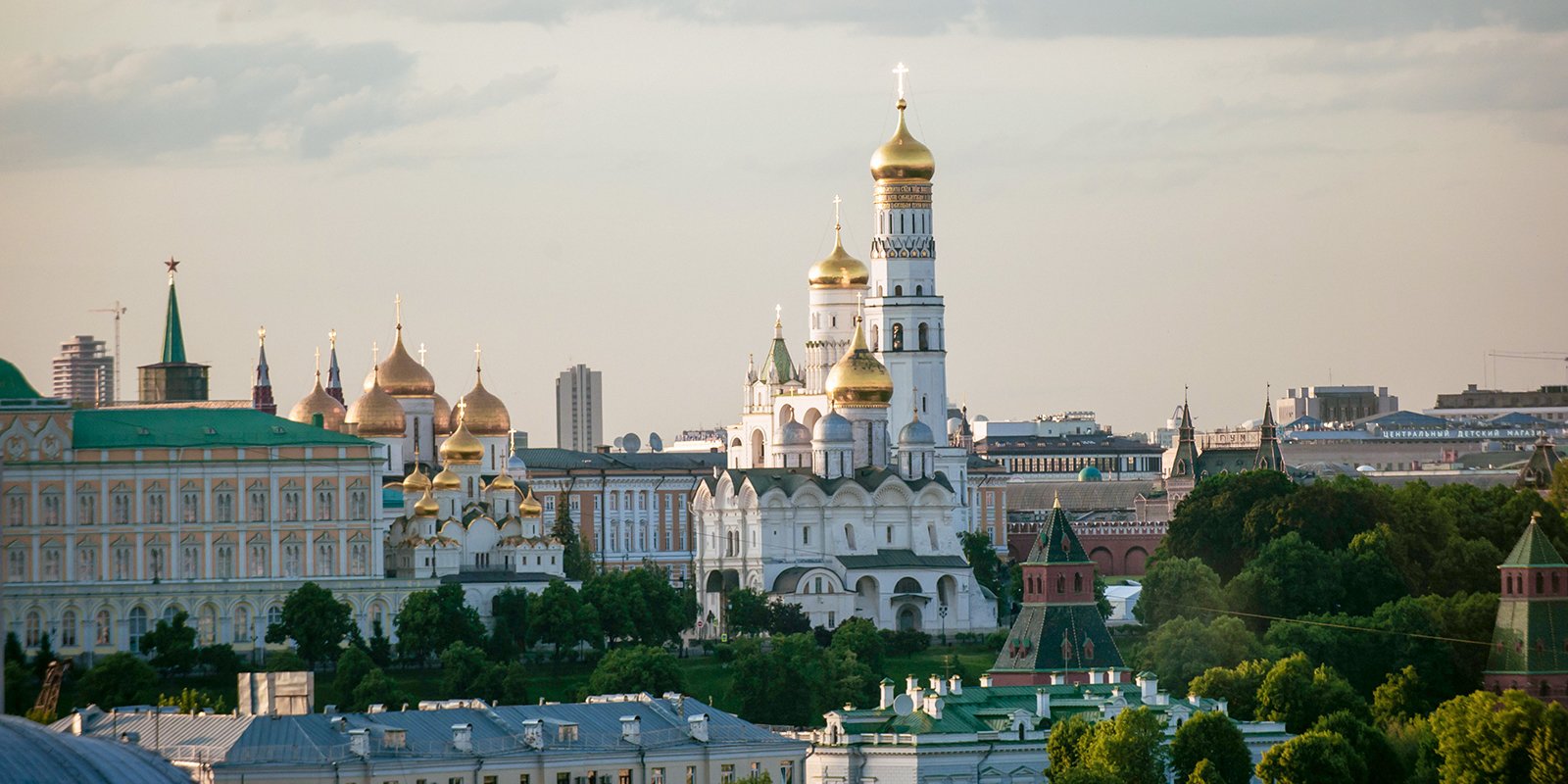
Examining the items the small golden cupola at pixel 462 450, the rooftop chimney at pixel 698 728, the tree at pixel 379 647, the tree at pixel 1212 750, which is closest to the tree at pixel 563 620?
the tree at pixel 379 647

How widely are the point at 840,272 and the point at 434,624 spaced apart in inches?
1545

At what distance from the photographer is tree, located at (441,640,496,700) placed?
100750 mm

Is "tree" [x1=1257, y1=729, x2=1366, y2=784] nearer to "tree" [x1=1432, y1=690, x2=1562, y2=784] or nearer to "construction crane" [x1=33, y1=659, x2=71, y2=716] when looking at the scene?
"tree" [x1=1432, y1=690, x2=1562, y2=784]

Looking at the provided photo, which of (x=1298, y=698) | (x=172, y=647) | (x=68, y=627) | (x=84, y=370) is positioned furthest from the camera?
(x=84, y=370)

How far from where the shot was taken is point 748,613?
11994cm

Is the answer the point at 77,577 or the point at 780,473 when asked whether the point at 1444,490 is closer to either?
the point at 780,473

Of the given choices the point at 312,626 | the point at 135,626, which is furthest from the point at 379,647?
the point at 135,626

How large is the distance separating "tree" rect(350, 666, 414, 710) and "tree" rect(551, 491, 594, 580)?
2353 centimetres

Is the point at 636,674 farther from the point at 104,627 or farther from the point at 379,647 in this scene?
the point at 104,627

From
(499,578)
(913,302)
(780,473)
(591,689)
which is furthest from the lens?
(913,302)

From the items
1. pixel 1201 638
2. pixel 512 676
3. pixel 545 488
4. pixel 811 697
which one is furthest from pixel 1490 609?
pixel 545 488

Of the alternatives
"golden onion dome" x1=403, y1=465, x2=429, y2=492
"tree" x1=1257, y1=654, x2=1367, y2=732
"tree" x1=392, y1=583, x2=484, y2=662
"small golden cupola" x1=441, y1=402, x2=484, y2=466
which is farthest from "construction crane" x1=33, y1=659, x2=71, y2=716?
"small golden cupola" x1=441, y1=402, x2=484, y2=466

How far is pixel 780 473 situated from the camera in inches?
5133

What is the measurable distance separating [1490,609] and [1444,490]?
26.0 meters
